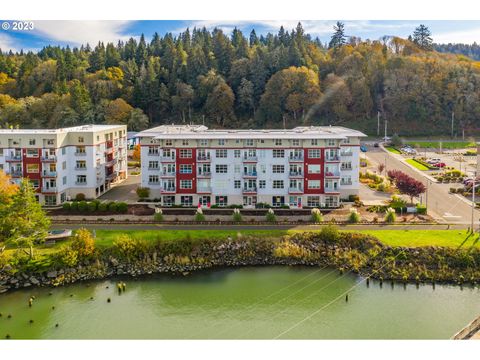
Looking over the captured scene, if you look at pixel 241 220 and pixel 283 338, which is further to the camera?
pixel 241 220

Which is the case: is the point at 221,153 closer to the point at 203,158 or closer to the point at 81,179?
the point at 203,158

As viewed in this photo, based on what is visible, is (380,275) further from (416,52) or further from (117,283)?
(416,52)

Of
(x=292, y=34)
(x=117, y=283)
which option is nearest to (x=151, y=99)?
(x=292, y=34)

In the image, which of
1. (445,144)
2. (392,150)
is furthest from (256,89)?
(445,144)

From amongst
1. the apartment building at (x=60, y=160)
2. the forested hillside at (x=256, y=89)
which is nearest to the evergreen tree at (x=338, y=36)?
the forested hillside at (x=256, y=89)

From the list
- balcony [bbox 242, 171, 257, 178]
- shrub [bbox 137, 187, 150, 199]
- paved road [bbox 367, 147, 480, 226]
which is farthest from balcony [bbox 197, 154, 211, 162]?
paved road [bbox 367, 147, 480, 226]

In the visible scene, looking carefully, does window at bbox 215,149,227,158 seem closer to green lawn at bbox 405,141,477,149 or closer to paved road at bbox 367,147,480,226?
paved road at bbox 367,147,480,226

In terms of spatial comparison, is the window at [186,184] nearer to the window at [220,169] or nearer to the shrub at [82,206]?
the window at [220,169]
